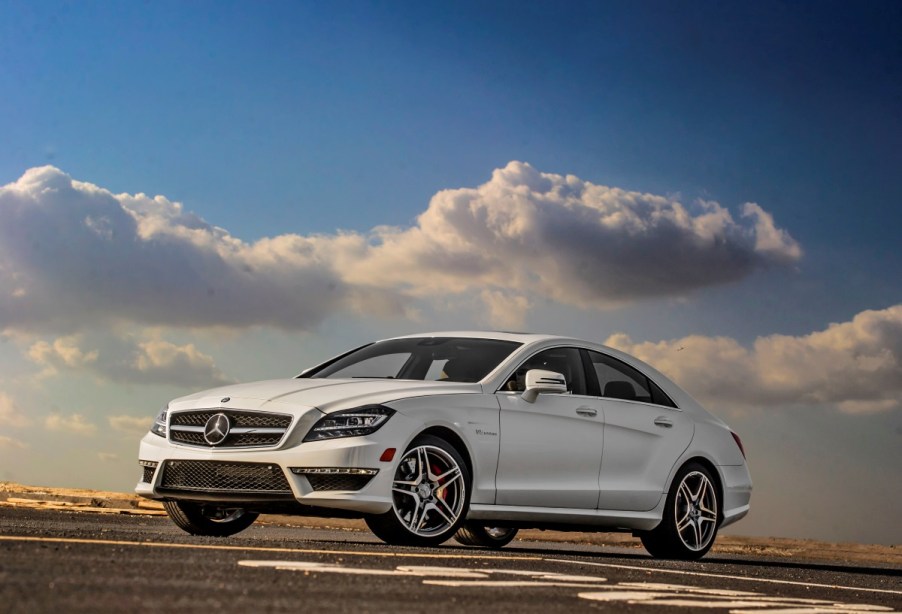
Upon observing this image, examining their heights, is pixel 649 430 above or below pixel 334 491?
above

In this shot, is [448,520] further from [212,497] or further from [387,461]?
[212,497]

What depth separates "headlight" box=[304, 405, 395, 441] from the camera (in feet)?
30.6

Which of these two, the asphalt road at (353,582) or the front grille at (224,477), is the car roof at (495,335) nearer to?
the asphalt road at (353,582)

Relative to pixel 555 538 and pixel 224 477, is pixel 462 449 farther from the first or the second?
pixel 555 538

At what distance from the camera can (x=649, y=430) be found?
11578 mm

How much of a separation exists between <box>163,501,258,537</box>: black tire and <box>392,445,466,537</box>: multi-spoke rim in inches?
63.7

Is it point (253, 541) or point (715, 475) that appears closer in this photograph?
point (253, 541)

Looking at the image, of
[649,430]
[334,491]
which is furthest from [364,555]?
[649,430]

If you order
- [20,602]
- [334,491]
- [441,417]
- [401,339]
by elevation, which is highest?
[401,339]

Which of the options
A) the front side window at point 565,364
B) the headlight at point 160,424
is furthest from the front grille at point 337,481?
the front side window at point 565,364

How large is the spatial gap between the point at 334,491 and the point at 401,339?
2.70 metres

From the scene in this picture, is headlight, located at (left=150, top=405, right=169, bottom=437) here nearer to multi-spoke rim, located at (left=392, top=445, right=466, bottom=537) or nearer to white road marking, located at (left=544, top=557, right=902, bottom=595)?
multi-spoke rim, located at (left=392, top=445, right=466, bottom=537)

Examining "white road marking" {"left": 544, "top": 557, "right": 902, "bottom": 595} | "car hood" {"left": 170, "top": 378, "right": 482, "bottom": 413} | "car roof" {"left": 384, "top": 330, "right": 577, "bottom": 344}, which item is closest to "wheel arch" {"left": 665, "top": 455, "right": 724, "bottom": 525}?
"car roof" {"left": 384, "top": 330, "right": 577, "bottom": 344}

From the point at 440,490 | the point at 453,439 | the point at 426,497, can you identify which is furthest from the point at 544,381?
the point at 426,497
